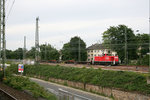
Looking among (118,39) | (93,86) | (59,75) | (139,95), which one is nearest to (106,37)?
(118,39)

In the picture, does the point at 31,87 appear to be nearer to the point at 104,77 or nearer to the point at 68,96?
the point at 68,96

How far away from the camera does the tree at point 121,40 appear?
2120 inches

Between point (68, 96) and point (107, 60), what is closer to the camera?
point (68, 96)

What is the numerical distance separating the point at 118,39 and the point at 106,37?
7858 mm

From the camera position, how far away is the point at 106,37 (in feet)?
209

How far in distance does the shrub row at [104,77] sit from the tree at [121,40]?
26.4 metres

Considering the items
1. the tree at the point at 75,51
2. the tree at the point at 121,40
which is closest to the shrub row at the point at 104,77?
the tree at the point at 121,40

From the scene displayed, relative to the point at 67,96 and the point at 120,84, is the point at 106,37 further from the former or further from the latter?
the point at 67,96

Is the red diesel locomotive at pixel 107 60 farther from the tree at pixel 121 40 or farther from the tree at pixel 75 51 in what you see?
the tree at pixel 75 51

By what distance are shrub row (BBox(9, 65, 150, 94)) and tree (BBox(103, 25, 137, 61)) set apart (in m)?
26.4

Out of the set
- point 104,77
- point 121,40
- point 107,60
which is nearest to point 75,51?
point 121,40

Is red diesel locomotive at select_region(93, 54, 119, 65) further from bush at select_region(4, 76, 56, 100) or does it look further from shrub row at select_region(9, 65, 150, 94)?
bush at select_region(4, 76, 56, 100)

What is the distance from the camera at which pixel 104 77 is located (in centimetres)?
2333

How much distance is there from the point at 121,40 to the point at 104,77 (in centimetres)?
3394
